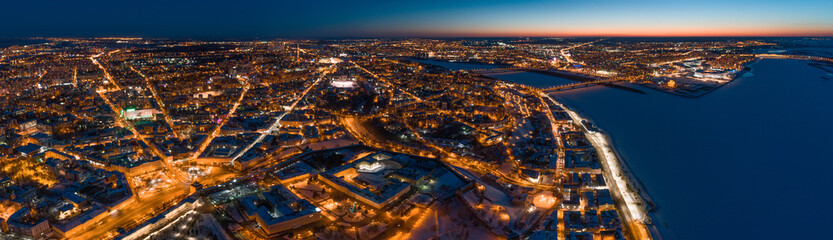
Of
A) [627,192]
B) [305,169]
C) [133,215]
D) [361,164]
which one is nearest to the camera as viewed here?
[133,215]

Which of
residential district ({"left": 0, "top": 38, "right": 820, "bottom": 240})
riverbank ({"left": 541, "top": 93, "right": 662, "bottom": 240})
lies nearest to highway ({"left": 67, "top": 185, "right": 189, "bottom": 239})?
residential district ({"left": 0, "top": 38, "right": 820, "bottom": 240})

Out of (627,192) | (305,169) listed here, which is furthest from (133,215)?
(627,192)

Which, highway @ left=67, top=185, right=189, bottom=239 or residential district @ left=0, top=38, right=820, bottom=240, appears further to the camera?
residential district @ left=0, top=38, right=820, bottom=240

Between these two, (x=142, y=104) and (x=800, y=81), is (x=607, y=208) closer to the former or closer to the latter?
(x=142, y=104)

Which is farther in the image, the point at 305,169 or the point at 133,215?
the point at 305,169

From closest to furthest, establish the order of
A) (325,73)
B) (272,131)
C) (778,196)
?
1. (778,196)
2. (272,131)
3. (325,73)

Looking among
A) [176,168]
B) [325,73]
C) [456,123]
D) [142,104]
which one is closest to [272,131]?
[176,168]

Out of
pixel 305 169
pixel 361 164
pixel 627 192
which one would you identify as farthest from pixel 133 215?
pixel 627 192

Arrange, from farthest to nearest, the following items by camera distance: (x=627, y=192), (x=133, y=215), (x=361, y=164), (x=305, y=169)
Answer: (x=361, y=164), (x=305, y=169), (x=627, y=192), (x=133, y=215)

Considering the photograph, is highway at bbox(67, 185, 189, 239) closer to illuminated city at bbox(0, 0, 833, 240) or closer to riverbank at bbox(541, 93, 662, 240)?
illuminated city at bbox(0, 0, 833, 240)

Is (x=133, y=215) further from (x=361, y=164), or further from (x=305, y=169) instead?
(x=361, y=164)

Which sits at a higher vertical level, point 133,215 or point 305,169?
point 305,169
